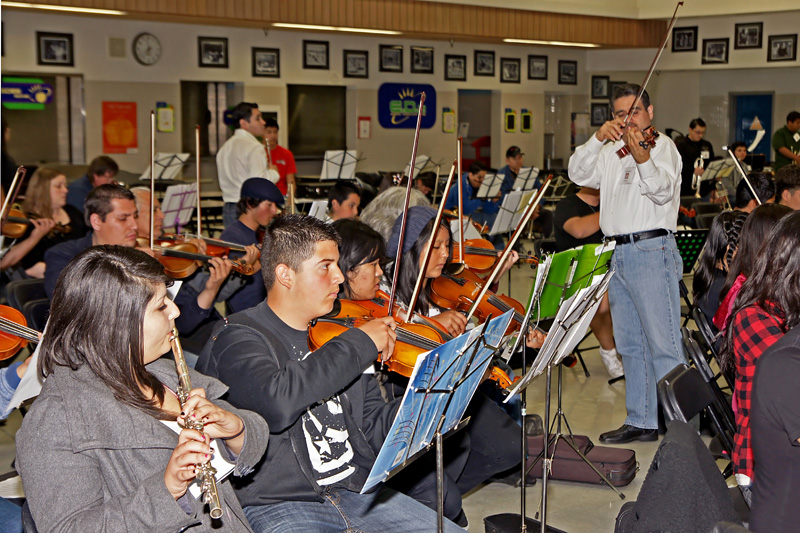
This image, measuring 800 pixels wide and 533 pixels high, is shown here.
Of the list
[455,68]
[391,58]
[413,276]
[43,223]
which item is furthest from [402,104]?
[413,276]

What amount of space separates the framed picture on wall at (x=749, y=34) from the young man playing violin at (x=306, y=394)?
1376 centimetres

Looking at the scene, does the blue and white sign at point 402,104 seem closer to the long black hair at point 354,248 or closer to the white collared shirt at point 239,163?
the white collared shirt at point 239,163

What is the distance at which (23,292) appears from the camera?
4277 millimetres

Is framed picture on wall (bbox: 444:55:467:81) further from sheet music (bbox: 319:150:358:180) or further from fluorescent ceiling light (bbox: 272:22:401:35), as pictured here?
sheet music (bbox: 319:150:358:180)

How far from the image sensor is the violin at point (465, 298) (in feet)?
11.6

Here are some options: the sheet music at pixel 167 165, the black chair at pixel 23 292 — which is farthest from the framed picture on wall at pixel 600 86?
the black chair at pixel 23 292

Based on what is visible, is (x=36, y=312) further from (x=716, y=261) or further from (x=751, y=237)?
(x=716, y=261)

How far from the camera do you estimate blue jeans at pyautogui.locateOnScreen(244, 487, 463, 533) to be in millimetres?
2171

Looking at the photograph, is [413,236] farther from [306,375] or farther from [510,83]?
[510,83]

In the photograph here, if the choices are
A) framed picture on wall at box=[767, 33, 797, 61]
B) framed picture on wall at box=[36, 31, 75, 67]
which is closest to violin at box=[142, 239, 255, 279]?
framed picture on wall at box=[36, 31, 75, 67]

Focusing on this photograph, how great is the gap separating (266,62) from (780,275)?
11.6 meters

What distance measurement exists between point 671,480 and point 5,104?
11.4m

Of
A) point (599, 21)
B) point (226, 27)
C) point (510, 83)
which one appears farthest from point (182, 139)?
point (599, 21)

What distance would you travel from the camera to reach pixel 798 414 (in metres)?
1.82
